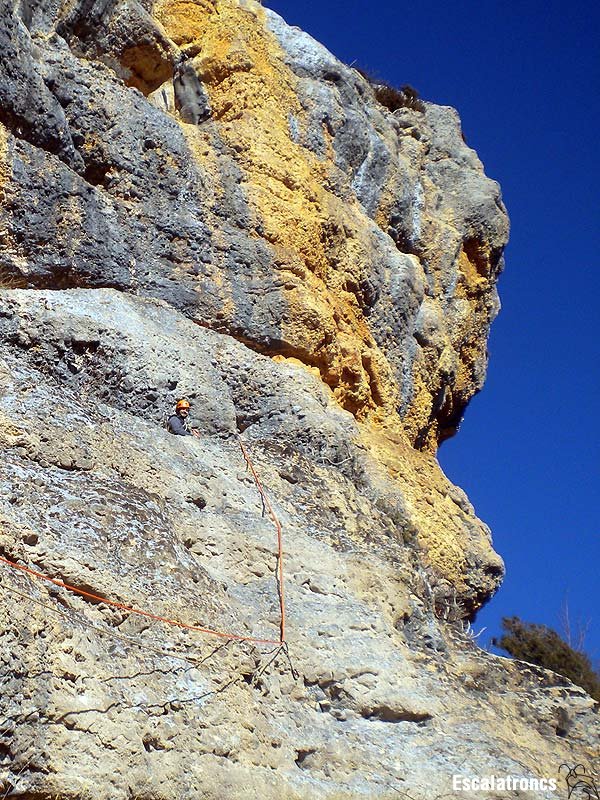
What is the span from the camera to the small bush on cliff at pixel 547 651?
21.7 m

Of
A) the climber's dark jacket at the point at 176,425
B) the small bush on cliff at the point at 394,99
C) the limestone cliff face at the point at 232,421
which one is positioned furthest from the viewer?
the small bush on cliff at the point at 394,99

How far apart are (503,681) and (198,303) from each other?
17.0 ft

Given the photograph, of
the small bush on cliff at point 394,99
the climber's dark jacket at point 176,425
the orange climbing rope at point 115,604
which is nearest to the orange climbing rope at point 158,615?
the orange climbing rope at point 115,604

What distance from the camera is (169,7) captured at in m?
14.1

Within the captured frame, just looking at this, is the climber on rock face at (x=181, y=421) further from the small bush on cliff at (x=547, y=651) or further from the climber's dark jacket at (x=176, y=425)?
the small bush on cliff at (x=547, y=651)

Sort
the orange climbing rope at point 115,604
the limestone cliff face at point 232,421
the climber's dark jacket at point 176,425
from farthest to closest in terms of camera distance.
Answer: the climber's dark jacket at point 176,425, the limestone cliff face at point 232,421, the orange climbing rope at point 115,604

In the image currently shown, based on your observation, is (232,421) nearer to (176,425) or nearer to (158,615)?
(176,425)

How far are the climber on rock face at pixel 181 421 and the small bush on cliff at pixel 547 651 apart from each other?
13.9 m

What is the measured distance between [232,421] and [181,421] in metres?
0.68

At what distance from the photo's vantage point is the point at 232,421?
10.4 meters

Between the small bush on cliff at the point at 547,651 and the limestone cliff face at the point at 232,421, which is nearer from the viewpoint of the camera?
the limestone cliff face at the point at 232,421

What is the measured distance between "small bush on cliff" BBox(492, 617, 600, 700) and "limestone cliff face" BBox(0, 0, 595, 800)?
28.1 feet

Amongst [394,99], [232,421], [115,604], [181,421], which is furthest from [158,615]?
[394,99]

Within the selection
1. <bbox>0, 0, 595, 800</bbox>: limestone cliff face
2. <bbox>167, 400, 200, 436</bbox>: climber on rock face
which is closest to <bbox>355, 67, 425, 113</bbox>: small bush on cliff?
<bbox>0, 0, 595, 800</bbox>: limestone cliff face
